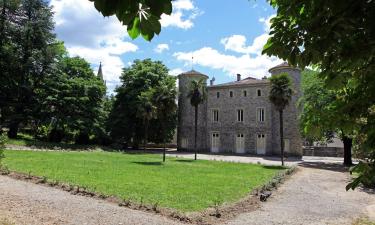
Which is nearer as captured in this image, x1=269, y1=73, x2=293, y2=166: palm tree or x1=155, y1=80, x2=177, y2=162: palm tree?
x1=269, y1=73, x2=293, y2=166: palm tree

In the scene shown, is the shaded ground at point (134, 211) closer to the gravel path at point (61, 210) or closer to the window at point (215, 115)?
the gravel path at point (61, 210)

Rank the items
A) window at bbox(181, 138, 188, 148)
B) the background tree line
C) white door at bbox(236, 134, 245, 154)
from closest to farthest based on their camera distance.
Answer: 1. the background tree line
2. white door at bbox(236, 134, 245, 154)
3. window at bbox(181, 138, 188, 148)

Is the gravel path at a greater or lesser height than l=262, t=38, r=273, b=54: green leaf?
lesser

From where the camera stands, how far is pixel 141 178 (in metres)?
18.4

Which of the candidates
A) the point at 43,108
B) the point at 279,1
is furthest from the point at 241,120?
Answer: the point at 279,1

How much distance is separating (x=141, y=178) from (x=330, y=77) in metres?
16.2

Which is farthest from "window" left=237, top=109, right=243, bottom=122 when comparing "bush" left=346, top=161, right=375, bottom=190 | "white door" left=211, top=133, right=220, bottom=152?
"bush" left=346, top=161, right=375, bottom=190

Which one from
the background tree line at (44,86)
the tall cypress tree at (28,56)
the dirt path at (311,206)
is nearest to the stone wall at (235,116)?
the background tree line at (44,86)

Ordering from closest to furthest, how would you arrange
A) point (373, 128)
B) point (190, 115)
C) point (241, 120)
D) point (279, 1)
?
point (373, 128)
point (279, 1)
point (241, 120)
point (190, 115)

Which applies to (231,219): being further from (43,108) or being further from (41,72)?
(41,72)

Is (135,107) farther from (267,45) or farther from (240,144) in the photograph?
(267,45)

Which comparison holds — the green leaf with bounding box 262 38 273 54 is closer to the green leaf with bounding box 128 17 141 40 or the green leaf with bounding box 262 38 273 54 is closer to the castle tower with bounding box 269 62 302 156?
the green leaf with bounding box 128 17 141 40

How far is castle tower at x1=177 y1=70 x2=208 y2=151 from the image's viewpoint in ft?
167

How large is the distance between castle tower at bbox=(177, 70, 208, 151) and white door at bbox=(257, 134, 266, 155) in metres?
7.83
